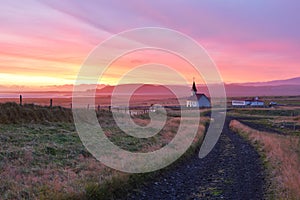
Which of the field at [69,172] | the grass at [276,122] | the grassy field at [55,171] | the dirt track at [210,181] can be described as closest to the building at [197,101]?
the grass at [276,122]

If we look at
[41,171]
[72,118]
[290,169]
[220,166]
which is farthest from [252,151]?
[72,118]

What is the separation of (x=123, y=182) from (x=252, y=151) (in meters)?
12.5

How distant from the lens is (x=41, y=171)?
448 inches

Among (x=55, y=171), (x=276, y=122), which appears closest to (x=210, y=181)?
(x=55, y=171)

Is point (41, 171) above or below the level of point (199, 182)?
above

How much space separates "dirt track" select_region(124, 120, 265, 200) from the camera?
10852mm

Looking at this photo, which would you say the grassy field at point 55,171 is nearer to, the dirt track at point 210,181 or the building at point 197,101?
the dirt track at point 210,181

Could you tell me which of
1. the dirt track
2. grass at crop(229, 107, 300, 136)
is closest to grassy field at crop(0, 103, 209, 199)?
the dirt track

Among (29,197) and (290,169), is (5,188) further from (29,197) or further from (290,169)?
(290,169)

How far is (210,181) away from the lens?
12.9 metres

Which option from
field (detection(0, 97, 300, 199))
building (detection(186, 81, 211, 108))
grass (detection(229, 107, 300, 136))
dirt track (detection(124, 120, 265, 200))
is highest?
building (detection(186, 81, 211, 108))

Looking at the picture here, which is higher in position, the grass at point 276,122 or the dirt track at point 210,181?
the dirt track at point 210,181

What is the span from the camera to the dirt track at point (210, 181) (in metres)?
10.9

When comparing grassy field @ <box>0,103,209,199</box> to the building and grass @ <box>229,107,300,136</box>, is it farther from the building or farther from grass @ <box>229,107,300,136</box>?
the building
